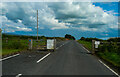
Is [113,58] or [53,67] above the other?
[53,67]

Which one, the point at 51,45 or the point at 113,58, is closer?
the point at 113,58

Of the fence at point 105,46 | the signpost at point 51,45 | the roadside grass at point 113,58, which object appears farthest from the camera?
the signpost at point 51,45

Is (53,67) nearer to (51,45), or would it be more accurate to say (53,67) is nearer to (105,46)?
(51,45)

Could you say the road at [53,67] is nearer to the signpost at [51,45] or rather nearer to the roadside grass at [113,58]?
the roadside grass at [113,58]

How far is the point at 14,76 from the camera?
19.2 ft

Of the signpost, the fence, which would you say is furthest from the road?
the signpost

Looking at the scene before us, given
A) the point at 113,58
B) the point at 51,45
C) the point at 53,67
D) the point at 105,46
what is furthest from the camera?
the point at 51,45

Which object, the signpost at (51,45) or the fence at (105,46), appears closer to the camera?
the fence at (105,46)

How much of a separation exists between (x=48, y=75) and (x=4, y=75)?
2170mm

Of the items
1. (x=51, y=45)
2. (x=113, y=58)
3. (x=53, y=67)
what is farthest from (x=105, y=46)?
(x=53, y=67)

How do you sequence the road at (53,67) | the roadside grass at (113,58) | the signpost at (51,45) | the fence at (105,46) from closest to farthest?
the road at (53,67), the roadside grass at (113,58), the fence at (105,46), the signpost at (51,45)

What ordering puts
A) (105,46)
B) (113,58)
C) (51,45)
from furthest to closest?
(51,45) → (105,46) → (113,58)

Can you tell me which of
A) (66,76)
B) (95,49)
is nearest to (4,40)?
(95,49)

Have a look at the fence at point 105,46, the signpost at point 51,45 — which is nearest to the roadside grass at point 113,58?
the fence at point 105,46
